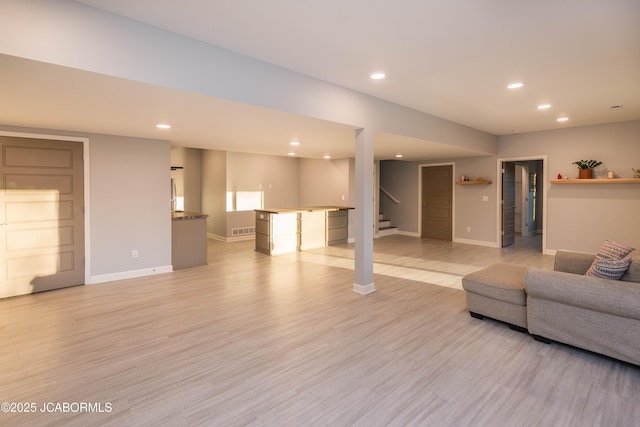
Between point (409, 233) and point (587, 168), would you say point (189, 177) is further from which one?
point (587, 168)

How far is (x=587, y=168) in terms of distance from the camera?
255 inches

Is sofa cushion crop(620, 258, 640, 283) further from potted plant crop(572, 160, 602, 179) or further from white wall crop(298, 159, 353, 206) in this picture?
white wall crop(298, 159, 353, 206)

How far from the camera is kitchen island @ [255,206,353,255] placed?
23.4 feet

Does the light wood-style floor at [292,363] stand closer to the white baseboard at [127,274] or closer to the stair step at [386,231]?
the white baseboard at [127,274]

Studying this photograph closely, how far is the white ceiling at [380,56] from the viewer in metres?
2.36

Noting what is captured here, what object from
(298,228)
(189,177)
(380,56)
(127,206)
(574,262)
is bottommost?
(574,262)

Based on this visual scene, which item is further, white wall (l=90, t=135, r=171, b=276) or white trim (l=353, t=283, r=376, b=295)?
white wall (l=90, t=135, r=171, b=276)

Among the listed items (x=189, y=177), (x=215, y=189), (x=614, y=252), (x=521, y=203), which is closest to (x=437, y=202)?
A: (x=521, y=203)

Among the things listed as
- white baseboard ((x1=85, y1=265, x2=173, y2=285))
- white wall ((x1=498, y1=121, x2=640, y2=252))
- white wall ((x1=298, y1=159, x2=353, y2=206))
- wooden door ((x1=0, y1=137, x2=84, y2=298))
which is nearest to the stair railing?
white wall ((x1=298, y1=159, x2=353, y2=206))

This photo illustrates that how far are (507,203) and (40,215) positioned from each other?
29.4ft

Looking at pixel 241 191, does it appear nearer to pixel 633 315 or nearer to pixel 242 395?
pixel 242 395

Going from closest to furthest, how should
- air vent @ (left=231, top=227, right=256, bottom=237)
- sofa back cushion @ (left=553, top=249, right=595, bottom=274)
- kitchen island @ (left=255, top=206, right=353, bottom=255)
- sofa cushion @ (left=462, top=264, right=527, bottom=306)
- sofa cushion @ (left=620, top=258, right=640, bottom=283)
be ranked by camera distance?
1. sofa cushion @ (left=620, top=258, right=640, bottom=283)
2. sofa cushion @ (left=462, top=264, right=527, bottom=306)
3. sofa back cushion @ (left=553, top=249, right=595, bottom=274)
4. kitchen island @ (left=255, top=206, right=353, bottom=255)
5. air vent @ (left=231, top=227, right=256, bottom=237)

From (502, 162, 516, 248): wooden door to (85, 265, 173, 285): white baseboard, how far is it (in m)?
7.24

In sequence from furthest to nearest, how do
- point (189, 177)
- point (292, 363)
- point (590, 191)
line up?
point (189, 177), point (590, 191), point (292, 363)
